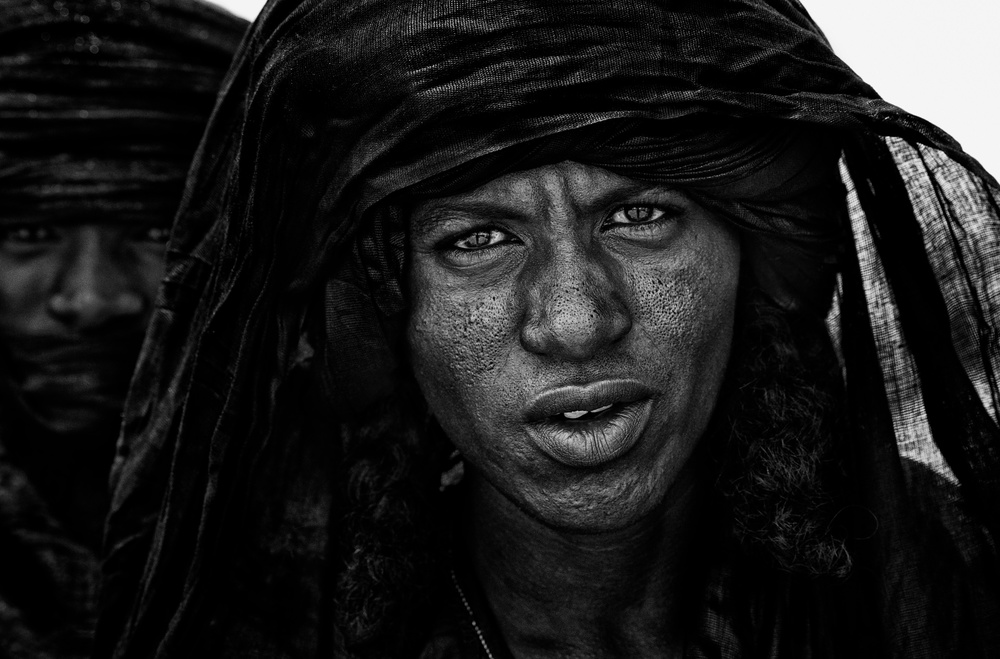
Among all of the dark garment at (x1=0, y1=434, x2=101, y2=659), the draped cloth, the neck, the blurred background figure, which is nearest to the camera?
the draped cloth

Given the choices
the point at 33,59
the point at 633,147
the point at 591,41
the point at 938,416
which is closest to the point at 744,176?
the point at 633,147

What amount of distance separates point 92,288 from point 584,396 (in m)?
1.89

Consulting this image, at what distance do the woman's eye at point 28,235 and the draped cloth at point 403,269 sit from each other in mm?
969

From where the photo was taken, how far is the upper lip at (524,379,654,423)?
2.55m

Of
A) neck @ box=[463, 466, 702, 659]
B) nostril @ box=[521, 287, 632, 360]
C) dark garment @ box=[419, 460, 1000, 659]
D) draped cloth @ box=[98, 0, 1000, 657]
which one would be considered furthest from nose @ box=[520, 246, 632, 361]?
dark garment @ box=[419, 460, 1000, 659]

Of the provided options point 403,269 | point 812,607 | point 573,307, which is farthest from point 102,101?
point 812,607

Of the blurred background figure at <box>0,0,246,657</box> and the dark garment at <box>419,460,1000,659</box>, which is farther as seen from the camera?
the blurred background figure at <box>0,0,246,657</box>

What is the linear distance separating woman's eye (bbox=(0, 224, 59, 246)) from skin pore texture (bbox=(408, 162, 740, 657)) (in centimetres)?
163

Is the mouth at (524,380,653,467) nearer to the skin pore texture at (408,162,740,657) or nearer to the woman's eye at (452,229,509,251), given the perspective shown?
the skin pore texture at (408,162,740,657)

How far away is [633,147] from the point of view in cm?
256

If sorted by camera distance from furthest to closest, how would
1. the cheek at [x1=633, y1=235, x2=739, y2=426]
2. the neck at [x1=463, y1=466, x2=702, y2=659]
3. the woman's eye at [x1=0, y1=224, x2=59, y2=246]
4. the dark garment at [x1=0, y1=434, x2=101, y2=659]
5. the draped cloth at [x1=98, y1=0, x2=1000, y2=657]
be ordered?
the woman's eye at [x1=0, y1=224, x2=59, y2=246]
the dark garment at [x1=0, y1=434, x2=101, y2=659]
the neck at [x1=463, y1=466, x2=702, y2=659]
the cheek at [x1=633, y1=235, x2=739, y2=426]
the draped cloth at [x1=98, y1=0, x2=1000, y2=657]

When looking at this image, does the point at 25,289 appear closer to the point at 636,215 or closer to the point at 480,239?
the point at 480,239

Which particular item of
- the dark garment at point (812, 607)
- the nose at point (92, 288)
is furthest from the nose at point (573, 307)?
the nose at point (92, 288)

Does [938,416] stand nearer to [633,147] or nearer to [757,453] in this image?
[757,453]
